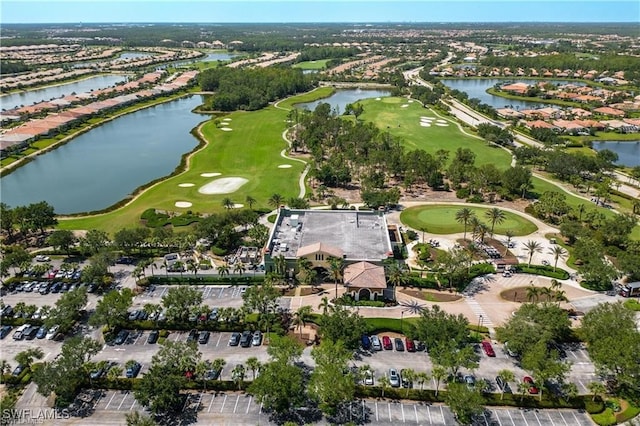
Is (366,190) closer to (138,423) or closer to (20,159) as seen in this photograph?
(138,423)

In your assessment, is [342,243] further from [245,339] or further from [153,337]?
[153,337]

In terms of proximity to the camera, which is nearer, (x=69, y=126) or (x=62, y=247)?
(x=62, y=247)

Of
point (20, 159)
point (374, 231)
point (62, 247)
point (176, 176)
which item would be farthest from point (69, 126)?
point (374, 231)

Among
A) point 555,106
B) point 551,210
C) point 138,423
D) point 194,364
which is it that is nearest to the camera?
point 138,423

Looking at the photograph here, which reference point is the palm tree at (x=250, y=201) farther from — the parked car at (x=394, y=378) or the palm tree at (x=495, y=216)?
the parked car at (x=394, y=378)

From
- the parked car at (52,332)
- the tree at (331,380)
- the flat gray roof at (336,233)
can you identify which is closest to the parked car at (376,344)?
the tree at (331,380)
